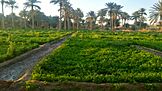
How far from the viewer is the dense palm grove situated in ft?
308

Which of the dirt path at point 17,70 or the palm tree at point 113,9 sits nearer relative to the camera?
the dirt path at point 17,70

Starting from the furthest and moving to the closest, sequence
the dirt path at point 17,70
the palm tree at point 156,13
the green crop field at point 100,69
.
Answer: the palm tree at point 156,13 < the dirt path at point 17,70 < the green crop field at point 100,69

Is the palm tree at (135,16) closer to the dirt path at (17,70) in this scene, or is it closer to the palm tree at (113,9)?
the palm tree at (113,9)

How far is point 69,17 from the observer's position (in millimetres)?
108750

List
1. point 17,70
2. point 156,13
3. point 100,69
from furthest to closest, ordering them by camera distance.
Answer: point 156,13, point 17,70, point 100,69

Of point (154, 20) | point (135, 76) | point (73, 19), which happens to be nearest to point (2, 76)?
point (135, 76)

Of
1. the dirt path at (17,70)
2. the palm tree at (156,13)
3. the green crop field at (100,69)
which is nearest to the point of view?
the green crop field at (100,69)

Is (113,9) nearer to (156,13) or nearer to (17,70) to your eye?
(156,13)

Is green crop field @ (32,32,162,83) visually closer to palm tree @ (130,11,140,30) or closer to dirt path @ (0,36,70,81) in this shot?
dirt path @ (0,36,70,81)

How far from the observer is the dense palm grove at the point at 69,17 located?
93.8 m

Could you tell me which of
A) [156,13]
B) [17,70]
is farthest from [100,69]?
[156,13]

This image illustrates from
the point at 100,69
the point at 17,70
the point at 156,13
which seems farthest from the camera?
the point at 156,13

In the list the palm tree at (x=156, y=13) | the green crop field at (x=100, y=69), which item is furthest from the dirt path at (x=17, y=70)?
the palm tree at (x=156, y=13)

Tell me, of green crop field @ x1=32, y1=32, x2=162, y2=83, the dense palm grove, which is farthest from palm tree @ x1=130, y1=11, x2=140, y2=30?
green crop field @ x1=32, y1=32, x2=162, y2=83
